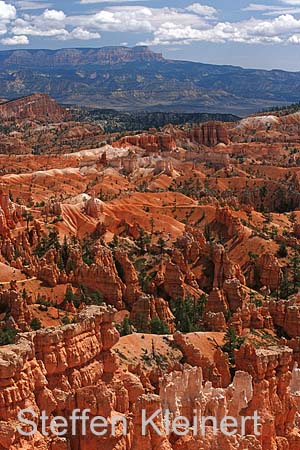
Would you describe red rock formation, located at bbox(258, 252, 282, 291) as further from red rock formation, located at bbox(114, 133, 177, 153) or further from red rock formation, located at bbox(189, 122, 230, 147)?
red rock formation, located at bbox(189, 122, 230, 147)

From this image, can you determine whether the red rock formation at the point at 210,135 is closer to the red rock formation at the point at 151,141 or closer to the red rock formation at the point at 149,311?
the red rock formation at the point at 151,141

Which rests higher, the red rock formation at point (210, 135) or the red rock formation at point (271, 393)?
the red rock formation at point (271, 393)

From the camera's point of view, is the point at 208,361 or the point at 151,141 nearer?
the point at 208,361

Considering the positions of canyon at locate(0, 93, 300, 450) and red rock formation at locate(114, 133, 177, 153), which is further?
red rock formation at locate(114, 133, 177, 153)

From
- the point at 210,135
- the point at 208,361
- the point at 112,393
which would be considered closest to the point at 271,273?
the point at 208,361

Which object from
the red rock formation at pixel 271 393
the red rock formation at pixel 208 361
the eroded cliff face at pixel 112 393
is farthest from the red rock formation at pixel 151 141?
the eroded cliff face at pixel 112 393

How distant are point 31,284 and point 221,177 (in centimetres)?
6955

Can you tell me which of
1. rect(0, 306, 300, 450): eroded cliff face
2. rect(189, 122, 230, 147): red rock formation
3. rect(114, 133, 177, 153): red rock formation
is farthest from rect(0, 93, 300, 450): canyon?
rect(189, 122, 230, 147): red rock formation

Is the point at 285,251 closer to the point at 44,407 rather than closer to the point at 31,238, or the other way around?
the point at 31,238

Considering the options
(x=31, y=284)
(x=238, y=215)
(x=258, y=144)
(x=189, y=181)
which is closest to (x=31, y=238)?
(x=31, y=284)

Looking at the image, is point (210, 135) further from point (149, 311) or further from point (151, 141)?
point (149, 311)

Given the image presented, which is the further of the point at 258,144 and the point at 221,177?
the point at 258,144

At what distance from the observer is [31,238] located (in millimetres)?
61906

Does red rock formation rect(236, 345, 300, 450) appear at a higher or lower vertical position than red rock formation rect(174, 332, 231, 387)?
higher
